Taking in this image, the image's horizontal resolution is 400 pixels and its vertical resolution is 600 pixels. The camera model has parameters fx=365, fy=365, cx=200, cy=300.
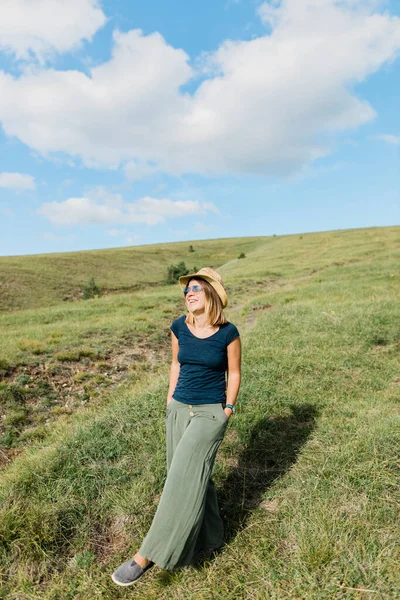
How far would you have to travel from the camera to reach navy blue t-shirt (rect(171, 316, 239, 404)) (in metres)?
3.66

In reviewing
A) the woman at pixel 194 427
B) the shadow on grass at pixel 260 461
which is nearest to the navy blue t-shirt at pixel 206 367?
the woman at pixel 194 427

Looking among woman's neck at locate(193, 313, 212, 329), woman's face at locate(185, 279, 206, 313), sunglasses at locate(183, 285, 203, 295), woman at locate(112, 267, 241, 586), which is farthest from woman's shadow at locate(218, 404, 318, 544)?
sunglasses at locate(183, 285, 203, 295)

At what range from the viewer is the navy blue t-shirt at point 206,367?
12.0 feet

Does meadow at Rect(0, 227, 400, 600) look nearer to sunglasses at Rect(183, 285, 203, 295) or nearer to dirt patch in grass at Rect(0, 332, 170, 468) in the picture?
dirt patch in grass at Rect(0, 332, 170, 468)

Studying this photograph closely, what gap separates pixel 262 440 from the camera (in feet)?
17.1

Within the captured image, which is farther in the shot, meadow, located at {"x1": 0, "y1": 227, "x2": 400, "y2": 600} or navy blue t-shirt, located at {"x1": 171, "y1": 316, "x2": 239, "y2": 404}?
navy blue t-shirt, located at {"x1": 171, "y1": 316, "x2": 239, "y2": 404}

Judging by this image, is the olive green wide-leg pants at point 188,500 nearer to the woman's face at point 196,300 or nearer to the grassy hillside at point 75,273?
the woman's face at point 196,300

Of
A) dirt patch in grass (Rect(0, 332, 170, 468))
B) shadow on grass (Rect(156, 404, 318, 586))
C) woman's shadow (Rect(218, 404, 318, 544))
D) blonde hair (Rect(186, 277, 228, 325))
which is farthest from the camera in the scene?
dirt patch in grass (Rect(0, 332, 170, 468))

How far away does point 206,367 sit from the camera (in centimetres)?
371

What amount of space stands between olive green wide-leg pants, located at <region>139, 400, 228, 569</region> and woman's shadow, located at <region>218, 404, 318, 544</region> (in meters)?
0.59

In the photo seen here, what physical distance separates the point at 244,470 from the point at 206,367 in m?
1.90

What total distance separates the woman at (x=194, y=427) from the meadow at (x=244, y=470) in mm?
347

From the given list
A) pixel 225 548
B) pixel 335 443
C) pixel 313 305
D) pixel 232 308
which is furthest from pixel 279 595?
pixel 232 308

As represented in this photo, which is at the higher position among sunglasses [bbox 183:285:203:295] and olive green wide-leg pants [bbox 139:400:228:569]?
sunglasses [bbox 183:285:203:295]
